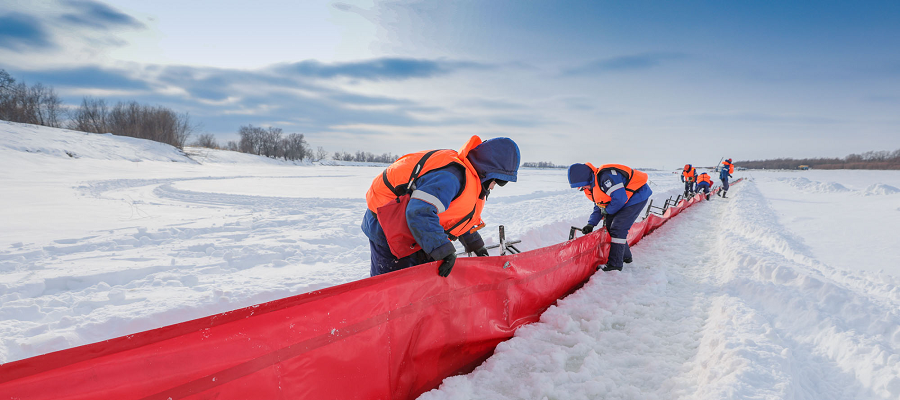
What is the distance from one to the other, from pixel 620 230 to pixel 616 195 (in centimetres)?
46

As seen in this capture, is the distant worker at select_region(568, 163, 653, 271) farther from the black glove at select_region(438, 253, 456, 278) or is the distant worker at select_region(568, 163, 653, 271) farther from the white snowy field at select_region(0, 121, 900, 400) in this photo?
the black glove at select_region(438, 253, 456, 278)

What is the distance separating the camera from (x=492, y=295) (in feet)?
9.17

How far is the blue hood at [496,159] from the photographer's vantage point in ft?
8.29

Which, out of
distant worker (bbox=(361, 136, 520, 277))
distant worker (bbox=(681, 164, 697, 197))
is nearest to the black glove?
distant worker (bbox=(361, 136, 520, 277))

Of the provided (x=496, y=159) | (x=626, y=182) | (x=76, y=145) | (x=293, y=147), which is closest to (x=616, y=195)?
(x=626, y=182)

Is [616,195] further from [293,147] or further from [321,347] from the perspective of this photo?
A: [293,147]

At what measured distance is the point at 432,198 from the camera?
2.16m

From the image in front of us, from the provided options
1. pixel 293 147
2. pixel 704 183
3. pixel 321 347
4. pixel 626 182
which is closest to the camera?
pixel 321 347

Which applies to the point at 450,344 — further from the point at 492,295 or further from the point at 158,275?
the point at 158,275

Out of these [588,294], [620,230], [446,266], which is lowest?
[588,294]

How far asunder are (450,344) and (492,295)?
521 mm

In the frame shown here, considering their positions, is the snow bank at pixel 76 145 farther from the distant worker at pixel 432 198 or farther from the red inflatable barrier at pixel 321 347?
the red inflatable barrier at pixel 321 347

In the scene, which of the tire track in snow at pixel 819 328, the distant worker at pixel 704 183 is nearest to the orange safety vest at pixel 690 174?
the distant worker at pixel 704 183

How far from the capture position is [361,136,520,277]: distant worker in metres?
2.19
